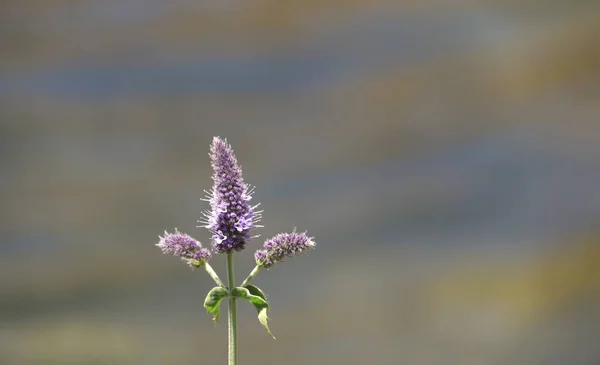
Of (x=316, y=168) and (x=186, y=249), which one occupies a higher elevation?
(x=316, y=168)

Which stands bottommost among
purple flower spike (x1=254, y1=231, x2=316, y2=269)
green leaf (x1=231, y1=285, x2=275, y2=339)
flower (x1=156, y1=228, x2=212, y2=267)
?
green leaf (x1=231, y1=285, x2=275, y2=339)

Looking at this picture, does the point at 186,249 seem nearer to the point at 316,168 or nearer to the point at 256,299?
the point at 256,299

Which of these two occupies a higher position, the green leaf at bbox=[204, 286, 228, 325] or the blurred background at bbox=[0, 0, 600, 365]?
the blurred background at bbox=[0, 0, 600, 365]

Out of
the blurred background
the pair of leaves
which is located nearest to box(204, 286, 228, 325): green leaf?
the pair of leaves

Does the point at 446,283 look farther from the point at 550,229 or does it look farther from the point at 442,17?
the point at 442,17

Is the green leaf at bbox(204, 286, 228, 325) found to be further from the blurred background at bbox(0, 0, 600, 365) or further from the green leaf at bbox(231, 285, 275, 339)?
the blurred background at bbox(0, 0, 600, 365)

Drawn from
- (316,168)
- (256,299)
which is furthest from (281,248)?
(316,168)

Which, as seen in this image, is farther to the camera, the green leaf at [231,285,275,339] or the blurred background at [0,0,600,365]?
the blurred background at [0,0,600,365]
